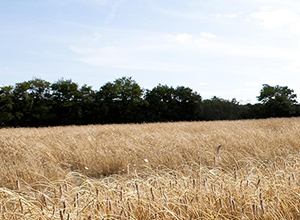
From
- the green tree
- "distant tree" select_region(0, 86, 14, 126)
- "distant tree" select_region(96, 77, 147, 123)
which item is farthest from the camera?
the green tree

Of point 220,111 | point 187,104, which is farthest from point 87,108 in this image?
point 220,111

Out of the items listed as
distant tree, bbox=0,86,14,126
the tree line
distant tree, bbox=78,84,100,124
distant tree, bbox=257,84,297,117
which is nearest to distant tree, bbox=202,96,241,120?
the tree line

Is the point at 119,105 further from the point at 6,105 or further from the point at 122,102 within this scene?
the point at 6,105

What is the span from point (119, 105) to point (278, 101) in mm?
18497

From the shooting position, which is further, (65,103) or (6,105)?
(65,103)

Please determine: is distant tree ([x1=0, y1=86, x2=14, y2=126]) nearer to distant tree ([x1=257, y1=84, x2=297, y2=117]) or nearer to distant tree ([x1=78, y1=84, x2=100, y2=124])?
distant tree ([x1=78, y1=84, x2=100, y2=124])

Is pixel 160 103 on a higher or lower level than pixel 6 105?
higher

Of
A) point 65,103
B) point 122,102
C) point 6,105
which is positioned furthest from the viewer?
point 122,102

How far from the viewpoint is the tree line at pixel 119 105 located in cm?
2773

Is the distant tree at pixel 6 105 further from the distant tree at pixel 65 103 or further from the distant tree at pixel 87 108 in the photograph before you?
the distant tree at pixel 87 108

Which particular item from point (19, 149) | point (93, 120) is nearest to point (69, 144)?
point (19, 149)

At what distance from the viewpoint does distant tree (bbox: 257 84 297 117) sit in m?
33.2

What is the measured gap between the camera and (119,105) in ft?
101

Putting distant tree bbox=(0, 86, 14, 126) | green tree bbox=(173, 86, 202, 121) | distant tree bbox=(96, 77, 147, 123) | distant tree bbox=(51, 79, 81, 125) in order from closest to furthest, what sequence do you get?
1. distant tree bbox=(0, 86, 14, 126)
2. distant tree bbox=(51, 79, 81, 125)
3. distant tree bbox=(96, 77, 147, 123)
4. green tree bbox=(173, 86, 202, 121)
